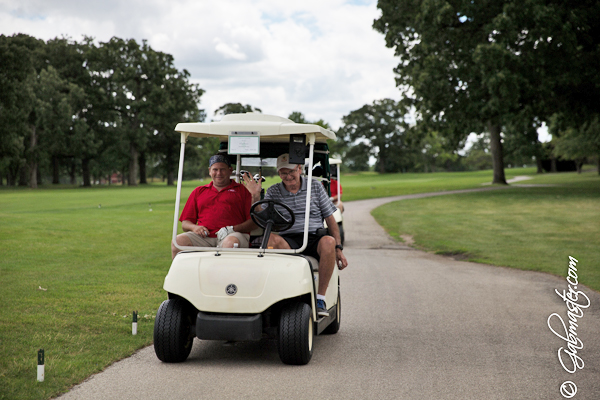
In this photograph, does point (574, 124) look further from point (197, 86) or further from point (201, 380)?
point (197, 86)

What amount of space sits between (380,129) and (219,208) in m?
92.9

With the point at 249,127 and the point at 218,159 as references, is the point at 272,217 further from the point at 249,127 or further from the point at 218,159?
the point at 218,159

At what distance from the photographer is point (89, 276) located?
9578 millimetres

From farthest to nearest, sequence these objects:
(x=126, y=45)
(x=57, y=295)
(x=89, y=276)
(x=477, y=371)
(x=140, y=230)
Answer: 1. (x=126, y=45)
2. (x=140, y=230)
3. (x=89, y=276)
4. (x=57, y=295)
5. (x=477, y=371)

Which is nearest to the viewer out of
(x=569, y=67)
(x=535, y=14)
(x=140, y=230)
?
(x=140, y=230)

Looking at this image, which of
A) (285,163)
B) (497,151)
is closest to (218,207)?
(285,163)

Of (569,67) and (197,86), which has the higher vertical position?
(197,86)

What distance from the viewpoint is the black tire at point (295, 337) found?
16.0 ft

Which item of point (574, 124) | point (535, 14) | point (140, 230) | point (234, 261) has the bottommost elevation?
point (140, 230)

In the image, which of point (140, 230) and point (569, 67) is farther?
point (569, 67)

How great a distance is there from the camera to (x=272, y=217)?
17.4 ft

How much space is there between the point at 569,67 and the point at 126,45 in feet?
163

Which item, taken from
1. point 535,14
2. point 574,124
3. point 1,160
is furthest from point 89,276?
point 1,160

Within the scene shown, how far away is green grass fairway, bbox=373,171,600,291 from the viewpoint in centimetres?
1243
